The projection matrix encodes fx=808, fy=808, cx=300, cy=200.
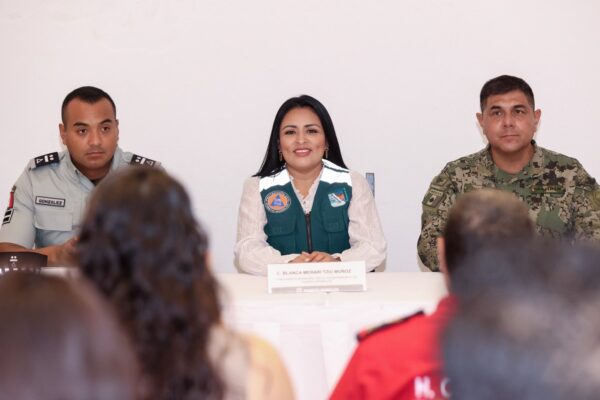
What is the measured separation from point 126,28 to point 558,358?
4.21m

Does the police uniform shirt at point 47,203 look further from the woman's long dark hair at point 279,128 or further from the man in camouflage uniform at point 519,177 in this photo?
the man in camouflage uniform at point 519,177

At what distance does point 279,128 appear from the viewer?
3.78 m

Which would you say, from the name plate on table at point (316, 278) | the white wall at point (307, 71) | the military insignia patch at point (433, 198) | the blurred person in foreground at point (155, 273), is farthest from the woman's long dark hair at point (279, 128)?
the blurred person in foreground at point (155, 273)

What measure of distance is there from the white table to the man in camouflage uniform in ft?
3.47

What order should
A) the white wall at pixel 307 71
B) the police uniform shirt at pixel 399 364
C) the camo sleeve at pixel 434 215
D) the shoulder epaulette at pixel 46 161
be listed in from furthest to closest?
the white wall at pixel 307 71 → the shoulder epaulette at pixel 46 161 → the camo sleeve at pixel 434 215 → the police uniform shirt at pixel 399 364

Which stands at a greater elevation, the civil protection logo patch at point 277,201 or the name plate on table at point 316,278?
the civil protection logo patch at point 277,201

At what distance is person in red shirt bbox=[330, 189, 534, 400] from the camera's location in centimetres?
148

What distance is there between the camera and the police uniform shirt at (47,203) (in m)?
3.72

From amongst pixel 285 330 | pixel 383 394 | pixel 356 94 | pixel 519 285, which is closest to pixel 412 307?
pixel 285 330

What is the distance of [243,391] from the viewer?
1.37 m

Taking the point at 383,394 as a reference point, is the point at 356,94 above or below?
above

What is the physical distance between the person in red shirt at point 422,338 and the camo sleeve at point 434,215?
188cm

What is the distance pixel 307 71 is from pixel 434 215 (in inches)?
51.1

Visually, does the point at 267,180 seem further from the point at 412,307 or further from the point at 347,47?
the point at 412,307
